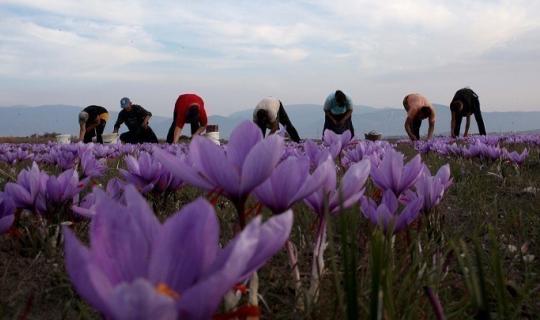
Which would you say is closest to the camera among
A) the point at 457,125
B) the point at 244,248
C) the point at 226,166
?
the point at 244,248

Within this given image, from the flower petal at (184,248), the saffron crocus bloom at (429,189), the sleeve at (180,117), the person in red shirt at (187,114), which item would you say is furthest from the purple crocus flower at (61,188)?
the sleeve at (180,117)

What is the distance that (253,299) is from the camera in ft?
3.57

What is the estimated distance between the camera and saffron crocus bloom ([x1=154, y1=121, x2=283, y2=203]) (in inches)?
42.5

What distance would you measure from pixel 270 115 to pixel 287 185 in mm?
12343

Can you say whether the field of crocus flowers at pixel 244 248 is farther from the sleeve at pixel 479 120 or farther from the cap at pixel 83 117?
the cap at pixel 83 117

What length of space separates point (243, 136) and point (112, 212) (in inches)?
20.1

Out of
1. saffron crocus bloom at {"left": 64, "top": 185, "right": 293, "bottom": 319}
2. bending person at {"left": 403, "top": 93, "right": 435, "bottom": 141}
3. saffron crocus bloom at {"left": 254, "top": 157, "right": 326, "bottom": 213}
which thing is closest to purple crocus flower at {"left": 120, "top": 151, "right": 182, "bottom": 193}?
saffron crocus bloom at {"left": 254, "top": 157, "right": 326, "bottom": 213}

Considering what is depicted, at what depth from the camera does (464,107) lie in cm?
1825

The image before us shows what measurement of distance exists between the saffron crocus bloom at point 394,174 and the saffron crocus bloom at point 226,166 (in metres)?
0.93

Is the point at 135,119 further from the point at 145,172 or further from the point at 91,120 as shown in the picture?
the point at 145,172

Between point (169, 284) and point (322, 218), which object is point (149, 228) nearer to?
point (169, 284)

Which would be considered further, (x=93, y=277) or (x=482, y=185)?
(x=482, y=185)

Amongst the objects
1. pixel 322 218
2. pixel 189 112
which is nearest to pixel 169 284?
pixel 322 218

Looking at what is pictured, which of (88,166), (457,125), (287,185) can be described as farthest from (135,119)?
(287,185)
